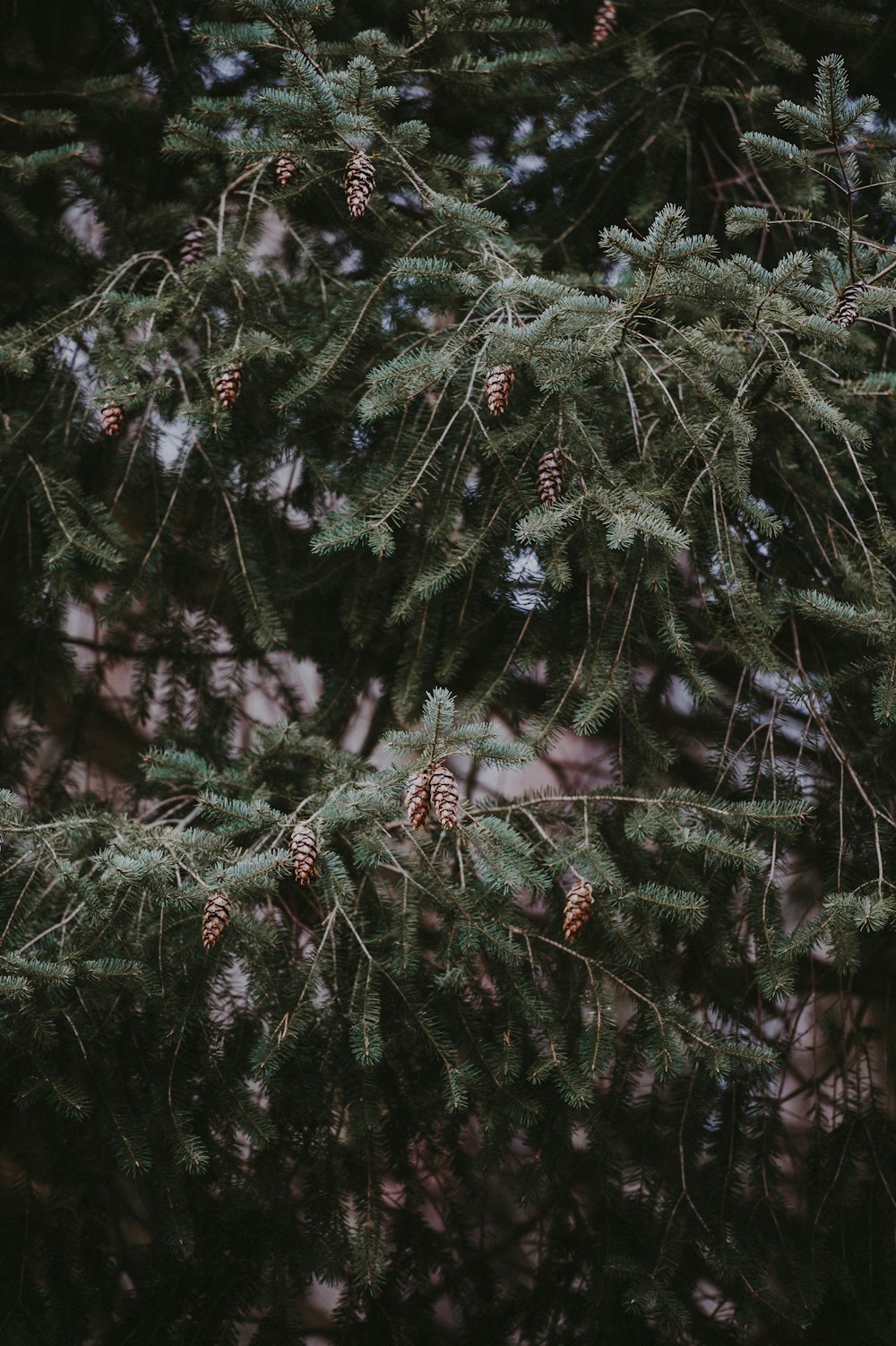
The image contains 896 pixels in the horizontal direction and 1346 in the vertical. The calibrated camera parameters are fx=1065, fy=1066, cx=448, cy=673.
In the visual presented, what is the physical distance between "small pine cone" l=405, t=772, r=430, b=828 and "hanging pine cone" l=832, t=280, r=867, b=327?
102 cm

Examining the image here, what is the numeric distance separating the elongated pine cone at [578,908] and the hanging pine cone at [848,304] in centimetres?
103

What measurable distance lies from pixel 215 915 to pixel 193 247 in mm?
1523

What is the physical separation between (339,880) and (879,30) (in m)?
2.49

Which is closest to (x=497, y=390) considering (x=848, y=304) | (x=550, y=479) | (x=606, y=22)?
(x=550, y=479)

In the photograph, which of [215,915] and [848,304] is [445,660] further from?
[848,304]

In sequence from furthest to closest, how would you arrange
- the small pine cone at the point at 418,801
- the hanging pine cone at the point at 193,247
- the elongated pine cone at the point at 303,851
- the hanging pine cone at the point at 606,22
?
the hanging pine cone at the point at 606,22, the hanging pine cone at the point at 193,247, the elongated pine cone at the point at 303,851, the small pine cone at the point at 418,801

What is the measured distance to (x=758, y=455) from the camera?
91.7 inches

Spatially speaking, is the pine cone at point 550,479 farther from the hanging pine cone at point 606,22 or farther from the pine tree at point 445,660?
the hanging pine cone at point 606,22

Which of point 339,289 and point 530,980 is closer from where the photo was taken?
point 530,980

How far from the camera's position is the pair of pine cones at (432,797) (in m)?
1.50

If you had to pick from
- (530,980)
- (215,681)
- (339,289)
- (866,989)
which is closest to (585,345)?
(339,289)

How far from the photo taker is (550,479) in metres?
1.83

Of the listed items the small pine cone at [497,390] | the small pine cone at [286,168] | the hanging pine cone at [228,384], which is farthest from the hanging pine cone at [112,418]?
the small pine cone at [497,390]

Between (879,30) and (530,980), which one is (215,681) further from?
(879,30)
